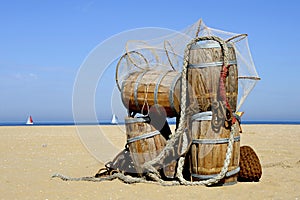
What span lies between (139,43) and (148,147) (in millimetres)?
2397

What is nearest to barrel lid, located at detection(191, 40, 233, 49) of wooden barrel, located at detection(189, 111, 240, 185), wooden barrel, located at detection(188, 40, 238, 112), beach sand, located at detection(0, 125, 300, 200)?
wooden barrel, located at detection(188, 40, 238, 112)

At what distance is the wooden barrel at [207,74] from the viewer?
819 centimetres

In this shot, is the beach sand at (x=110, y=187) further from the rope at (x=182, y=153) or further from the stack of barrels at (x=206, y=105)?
the stack of barrels at (x=206, y=105)

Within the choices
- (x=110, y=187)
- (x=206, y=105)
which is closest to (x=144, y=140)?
(x=110, y=187)

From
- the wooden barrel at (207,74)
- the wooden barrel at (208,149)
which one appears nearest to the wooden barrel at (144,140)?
the wooden barrel at (208,149)

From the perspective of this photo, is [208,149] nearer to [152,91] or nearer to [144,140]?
[144,140]

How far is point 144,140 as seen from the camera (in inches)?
352

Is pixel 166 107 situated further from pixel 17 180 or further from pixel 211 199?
pixel 17 180

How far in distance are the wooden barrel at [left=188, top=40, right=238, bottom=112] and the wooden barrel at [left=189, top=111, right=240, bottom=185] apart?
1.04 ft

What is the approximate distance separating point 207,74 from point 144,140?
201 centimetres

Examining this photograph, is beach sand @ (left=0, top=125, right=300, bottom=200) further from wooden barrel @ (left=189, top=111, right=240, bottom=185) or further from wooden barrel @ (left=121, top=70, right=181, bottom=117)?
wooden barrel @ (left=121, top=70, right=181, bottom=117)

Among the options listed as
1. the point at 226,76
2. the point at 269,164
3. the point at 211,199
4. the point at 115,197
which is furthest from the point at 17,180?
the point at 269,164

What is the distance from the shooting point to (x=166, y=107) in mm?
8875

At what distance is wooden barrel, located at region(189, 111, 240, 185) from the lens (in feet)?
26.7
